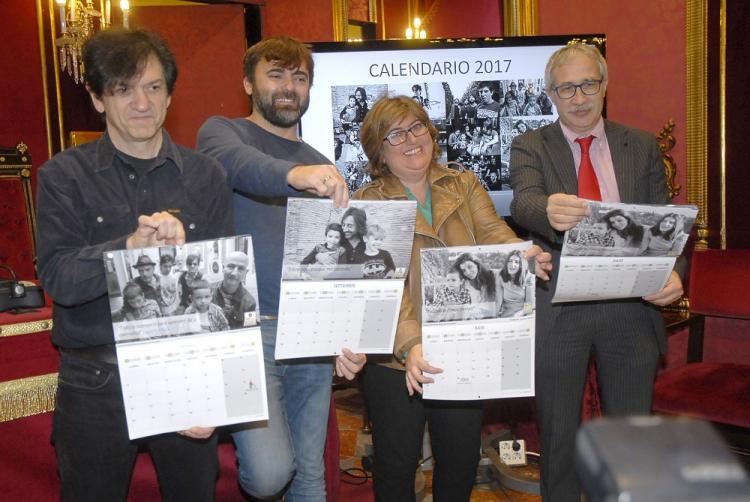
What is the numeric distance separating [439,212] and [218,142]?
0.65 m

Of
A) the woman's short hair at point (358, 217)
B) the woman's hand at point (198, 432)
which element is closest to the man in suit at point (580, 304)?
the woman's short hair at point (358, 217)

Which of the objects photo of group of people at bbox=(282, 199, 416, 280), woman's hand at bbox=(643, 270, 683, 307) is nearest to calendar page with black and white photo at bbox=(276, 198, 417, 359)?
photo of group of people at bbox=(282, 199, 416, 280)

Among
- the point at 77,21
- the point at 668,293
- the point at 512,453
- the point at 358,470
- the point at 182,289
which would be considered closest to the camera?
the point at 182,289

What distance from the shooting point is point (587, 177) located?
2.15 meters

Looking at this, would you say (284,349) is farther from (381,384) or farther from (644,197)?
(644,197)

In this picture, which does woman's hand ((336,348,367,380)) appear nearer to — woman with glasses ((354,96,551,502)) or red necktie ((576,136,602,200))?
woman with glasses ((354,96,551,502))

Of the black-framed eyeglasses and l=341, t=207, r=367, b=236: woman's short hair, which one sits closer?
Result: l=341, t=207, r=367, b=236: woman's short hair

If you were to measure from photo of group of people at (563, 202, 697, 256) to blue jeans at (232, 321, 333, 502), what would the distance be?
0.79 meters

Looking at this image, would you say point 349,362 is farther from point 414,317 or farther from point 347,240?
point 347,240

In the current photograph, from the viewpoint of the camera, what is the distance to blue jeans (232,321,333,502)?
185cm

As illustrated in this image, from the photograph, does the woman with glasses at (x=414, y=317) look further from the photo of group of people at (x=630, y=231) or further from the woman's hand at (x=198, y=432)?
the woman's hand at (x=198, y=432)

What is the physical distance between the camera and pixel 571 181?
2.15 meters

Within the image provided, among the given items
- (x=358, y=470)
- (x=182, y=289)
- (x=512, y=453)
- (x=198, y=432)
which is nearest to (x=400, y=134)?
(x=182, y=289)

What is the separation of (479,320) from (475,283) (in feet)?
0.34
